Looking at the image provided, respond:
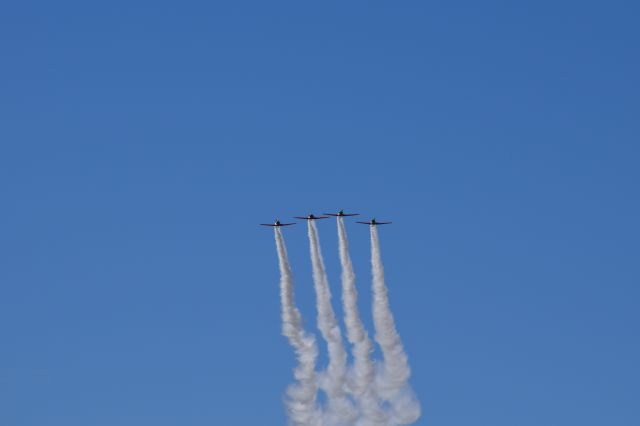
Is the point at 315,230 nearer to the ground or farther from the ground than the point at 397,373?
farther from the ground

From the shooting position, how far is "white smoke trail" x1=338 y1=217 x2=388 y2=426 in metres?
183

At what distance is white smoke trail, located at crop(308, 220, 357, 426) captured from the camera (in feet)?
602

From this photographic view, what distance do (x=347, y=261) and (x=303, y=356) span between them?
980 centimetres

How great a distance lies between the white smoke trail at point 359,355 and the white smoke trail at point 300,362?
3.76 metres

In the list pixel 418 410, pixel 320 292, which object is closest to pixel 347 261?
pixel 320 292

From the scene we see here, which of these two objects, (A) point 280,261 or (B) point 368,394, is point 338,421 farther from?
(A) point 280,261

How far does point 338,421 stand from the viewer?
184 m

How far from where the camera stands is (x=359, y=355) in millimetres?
184375

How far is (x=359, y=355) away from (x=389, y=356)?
273cm

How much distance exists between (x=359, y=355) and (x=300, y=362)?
A: 553 cm

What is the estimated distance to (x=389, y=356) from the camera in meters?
184

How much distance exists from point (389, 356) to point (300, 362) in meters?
8.23

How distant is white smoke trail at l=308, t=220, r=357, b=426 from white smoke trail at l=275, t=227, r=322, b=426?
1419mm

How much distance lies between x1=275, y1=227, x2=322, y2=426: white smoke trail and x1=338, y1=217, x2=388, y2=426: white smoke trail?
376 centimetres
